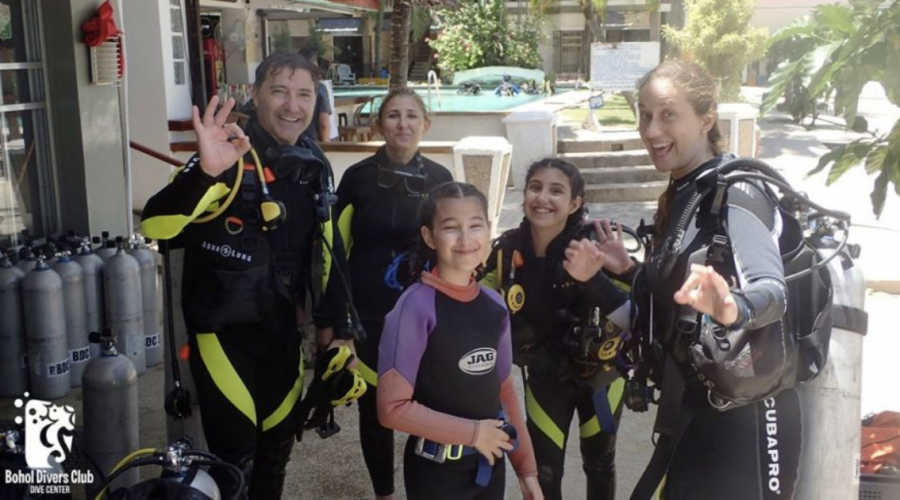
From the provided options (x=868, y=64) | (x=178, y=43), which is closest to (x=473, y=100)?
(x=178, y=43)

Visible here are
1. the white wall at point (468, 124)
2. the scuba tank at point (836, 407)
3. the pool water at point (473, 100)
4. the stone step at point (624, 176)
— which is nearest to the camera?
the scuba tank at point (836, 407)

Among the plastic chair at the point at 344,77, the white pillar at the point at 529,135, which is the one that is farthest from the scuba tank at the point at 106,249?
the plastic chair at the point at 344,77

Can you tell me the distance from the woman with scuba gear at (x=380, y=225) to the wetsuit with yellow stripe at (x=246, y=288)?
19.7 inches

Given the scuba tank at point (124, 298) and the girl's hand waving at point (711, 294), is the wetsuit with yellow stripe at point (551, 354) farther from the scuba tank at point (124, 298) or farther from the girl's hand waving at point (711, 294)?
the scuba tank at point (124, 298)

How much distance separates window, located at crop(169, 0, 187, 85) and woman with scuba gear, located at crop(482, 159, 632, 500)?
9740mm

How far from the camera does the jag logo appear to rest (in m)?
2.75

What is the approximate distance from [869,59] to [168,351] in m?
2.75

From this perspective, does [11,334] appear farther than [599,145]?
No

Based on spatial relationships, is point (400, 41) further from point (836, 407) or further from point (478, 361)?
point (836, 407)

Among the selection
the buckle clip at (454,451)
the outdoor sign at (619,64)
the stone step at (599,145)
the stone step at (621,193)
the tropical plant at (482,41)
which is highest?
the tropical plant at (482,41)

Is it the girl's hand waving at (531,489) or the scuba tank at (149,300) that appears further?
the scuba tank at (149,300)

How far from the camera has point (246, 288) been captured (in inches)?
116

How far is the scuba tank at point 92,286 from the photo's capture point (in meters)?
5.43

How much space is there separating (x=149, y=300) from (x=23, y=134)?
138cm
